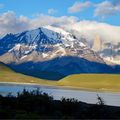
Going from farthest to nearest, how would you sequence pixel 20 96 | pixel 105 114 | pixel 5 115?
pixel 20 96, pixel 105 114, pixel 5 115

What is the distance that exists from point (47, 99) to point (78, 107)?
2.02m

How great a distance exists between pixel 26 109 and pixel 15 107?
79 cm

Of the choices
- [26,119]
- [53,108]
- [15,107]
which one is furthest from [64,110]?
[26,119]

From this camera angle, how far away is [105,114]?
24.5m

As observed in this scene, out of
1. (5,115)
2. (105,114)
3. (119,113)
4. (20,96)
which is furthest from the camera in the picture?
(20,96)

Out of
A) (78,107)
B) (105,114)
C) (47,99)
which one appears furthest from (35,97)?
(105,114)

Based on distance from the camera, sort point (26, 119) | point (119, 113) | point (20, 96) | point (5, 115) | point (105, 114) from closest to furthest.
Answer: point (26, 119) → point (5, 115) → point (105, 114) → point (119, 113) → point (20, 96)

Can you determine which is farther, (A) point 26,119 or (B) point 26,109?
(B) point 26,109

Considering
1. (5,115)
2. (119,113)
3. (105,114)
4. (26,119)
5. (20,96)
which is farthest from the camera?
(20,96)

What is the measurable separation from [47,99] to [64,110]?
151 centimetres

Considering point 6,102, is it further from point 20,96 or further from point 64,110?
point 64,110

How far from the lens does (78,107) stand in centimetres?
2767

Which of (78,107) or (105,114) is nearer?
(105,114)

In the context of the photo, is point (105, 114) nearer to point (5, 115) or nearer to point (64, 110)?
point (64, 110)
